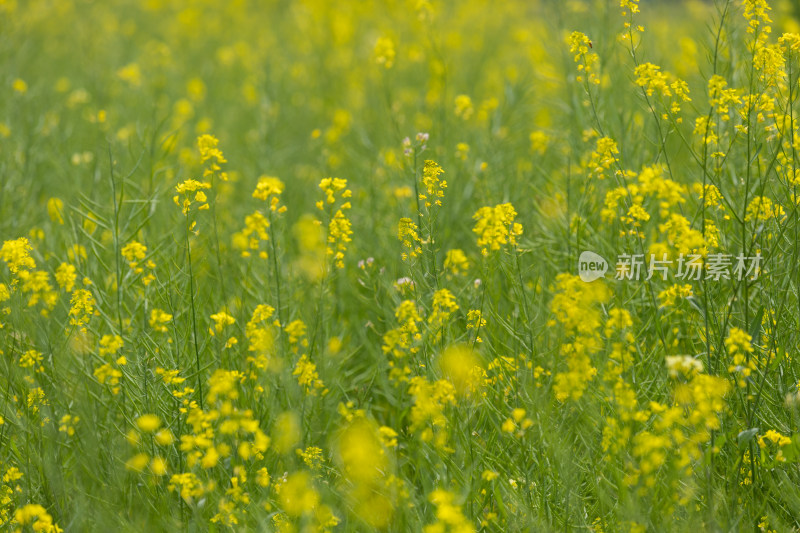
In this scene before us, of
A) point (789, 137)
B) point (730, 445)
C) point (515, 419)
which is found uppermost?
point (789, 137)

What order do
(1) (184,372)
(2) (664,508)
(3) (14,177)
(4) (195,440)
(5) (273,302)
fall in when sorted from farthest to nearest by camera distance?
(3) (14,177) < (5) (273,302) < (1) (184,372) < (2) (664,508) < (4) (195,440)

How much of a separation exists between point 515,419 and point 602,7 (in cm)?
270

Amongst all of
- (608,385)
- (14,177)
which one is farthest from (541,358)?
(14,177)

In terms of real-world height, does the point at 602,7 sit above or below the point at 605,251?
above

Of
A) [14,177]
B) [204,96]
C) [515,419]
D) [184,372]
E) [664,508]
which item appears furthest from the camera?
[204,96]

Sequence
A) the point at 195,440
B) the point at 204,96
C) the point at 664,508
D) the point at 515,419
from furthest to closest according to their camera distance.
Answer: the point at 204,96 < the point at 515,419 < the point at 664,508 < the point at 195,440

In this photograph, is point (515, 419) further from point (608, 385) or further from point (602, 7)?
point (602, 7)

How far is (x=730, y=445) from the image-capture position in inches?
76.4

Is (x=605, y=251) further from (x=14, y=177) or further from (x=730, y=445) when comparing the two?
(x=14, y=177)

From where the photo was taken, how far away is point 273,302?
2533 mm

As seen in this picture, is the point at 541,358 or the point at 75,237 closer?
the point at 541,358

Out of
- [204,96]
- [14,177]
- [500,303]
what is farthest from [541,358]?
[204,96]

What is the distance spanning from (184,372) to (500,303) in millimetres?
1115

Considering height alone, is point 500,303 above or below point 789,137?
below
